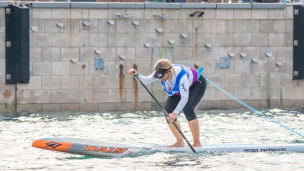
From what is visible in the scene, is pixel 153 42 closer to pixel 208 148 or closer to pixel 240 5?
pixel 240 5

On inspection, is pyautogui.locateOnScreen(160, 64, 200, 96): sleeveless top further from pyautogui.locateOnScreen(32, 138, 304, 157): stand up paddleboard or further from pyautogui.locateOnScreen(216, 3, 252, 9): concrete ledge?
pyautogui.locateOnScreen(216, 3, 252, 9): concrete ledge

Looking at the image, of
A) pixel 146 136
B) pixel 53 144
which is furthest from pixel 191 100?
pixel 146 136

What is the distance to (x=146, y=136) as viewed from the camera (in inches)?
881

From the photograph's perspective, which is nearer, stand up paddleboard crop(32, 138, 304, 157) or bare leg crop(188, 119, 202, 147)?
stand up paddleboard crop(32, 138, 304, 157)

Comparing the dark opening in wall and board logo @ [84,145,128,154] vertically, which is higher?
the dark opening in wall

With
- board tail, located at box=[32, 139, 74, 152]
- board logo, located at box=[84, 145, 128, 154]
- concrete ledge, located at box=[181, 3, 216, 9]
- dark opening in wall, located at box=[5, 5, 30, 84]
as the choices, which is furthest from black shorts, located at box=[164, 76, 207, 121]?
concrete ledge, located at box=[181, 3, 216, 9]

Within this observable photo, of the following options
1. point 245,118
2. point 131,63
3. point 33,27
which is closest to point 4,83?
point 33,27

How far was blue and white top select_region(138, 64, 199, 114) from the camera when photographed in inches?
748

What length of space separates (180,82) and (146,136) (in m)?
3.53

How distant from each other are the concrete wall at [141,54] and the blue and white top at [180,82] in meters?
7.95

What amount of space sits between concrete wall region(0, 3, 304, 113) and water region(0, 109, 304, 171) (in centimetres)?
60

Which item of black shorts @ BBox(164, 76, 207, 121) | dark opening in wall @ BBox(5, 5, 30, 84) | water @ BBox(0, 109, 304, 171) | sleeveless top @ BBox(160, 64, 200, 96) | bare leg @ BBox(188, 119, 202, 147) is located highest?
dark opening in wall @ BBox(5, 5, 30, 84)

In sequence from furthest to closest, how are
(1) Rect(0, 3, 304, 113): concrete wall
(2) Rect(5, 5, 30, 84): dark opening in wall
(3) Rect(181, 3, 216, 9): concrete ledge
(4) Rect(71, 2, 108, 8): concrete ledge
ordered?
(3) Rect(181, 3, 216, 9): concrete ledge, (4) Rect(71, 2, 108, 8): concrete ledge, (1) Rect(0, 3, 304, 113): concrete wall, (2) Rect(5, 5, 30, 84): dark opening in wall

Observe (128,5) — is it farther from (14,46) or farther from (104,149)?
(104,149)
